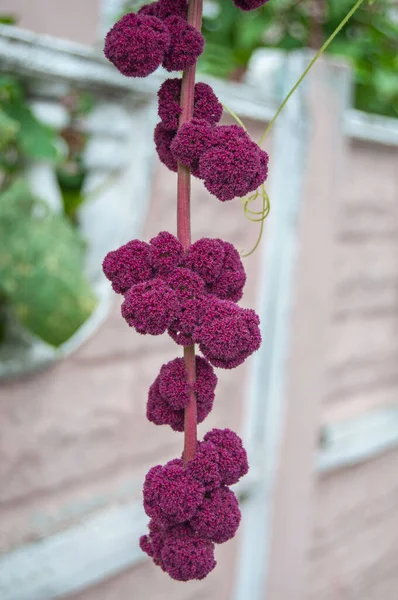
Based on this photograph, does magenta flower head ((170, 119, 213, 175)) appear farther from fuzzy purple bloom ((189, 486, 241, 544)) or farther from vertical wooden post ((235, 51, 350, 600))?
vertical wooden post ((235, 51, 350, 600))

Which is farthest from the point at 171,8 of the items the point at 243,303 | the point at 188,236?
the point at 243,303

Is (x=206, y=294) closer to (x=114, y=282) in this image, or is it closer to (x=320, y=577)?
(x=114, y=282)

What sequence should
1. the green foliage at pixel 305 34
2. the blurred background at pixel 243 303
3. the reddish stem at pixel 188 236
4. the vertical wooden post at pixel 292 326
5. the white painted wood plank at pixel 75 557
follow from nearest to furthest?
the reddish stem at pixel 188 236 < the blurred background at pixel 243 303 < the white painted wood plank at pixel 75 557 < the vertical wooden post at pixel 292 326 < the green foliage at pixel 305 34

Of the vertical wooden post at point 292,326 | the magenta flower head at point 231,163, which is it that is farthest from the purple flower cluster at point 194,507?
the vertical wooden post at point 292,326

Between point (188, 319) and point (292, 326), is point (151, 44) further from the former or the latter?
point (292, 326)

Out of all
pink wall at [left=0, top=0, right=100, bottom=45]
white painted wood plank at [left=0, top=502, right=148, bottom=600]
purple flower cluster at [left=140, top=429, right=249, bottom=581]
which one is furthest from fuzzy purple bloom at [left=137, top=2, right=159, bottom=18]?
pink wall at [left=0, top=0, right=100, bottom=45]

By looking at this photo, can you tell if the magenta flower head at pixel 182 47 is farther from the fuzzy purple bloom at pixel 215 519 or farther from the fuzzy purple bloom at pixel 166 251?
the fuzzy purple bloom at pixel 215 519

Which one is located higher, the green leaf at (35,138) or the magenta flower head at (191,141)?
the green leaf at (35,138)
